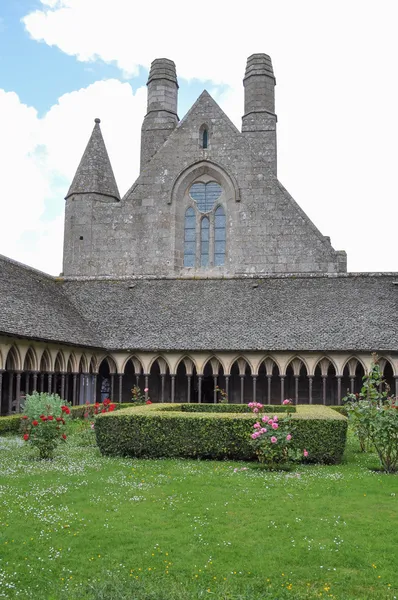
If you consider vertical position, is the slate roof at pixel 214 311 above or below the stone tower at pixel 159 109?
below

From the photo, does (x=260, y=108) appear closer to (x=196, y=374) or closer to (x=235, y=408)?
(x=196, y=374)

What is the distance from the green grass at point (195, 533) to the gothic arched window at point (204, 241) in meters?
24.4

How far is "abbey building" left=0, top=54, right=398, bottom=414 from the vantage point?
25656mm

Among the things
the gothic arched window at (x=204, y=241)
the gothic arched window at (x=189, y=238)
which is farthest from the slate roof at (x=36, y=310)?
the gothic arched window at (x=204, y=241)

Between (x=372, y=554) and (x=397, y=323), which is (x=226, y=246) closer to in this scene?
(x=397, y=323)

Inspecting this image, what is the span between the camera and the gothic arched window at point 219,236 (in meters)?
36.2

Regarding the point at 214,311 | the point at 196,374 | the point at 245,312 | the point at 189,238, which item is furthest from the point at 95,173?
the point at 196,374

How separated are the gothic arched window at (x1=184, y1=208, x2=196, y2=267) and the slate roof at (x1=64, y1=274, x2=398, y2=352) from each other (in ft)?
17.6

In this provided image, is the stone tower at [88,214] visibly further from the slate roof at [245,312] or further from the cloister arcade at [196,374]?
the cloister arcade at [196,374]

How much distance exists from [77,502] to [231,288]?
21.0 m

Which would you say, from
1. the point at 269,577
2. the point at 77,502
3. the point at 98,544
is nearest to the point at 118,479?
the point at 77,502

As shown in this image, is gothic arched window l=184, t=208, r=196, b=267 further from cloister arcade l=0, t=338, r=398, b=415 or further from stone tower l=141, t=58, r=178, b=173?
cloister arcade l=0, t=338, r=398, b=415

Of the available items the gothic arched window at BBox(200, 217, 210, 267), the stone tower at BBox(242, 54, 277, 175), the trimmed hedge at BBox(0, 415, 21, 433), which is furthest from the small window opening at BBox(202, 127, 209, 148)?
the trimmed hedge at BBox(0, 415, 21, 433)

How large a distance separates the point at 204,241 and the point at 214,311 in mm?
9124
